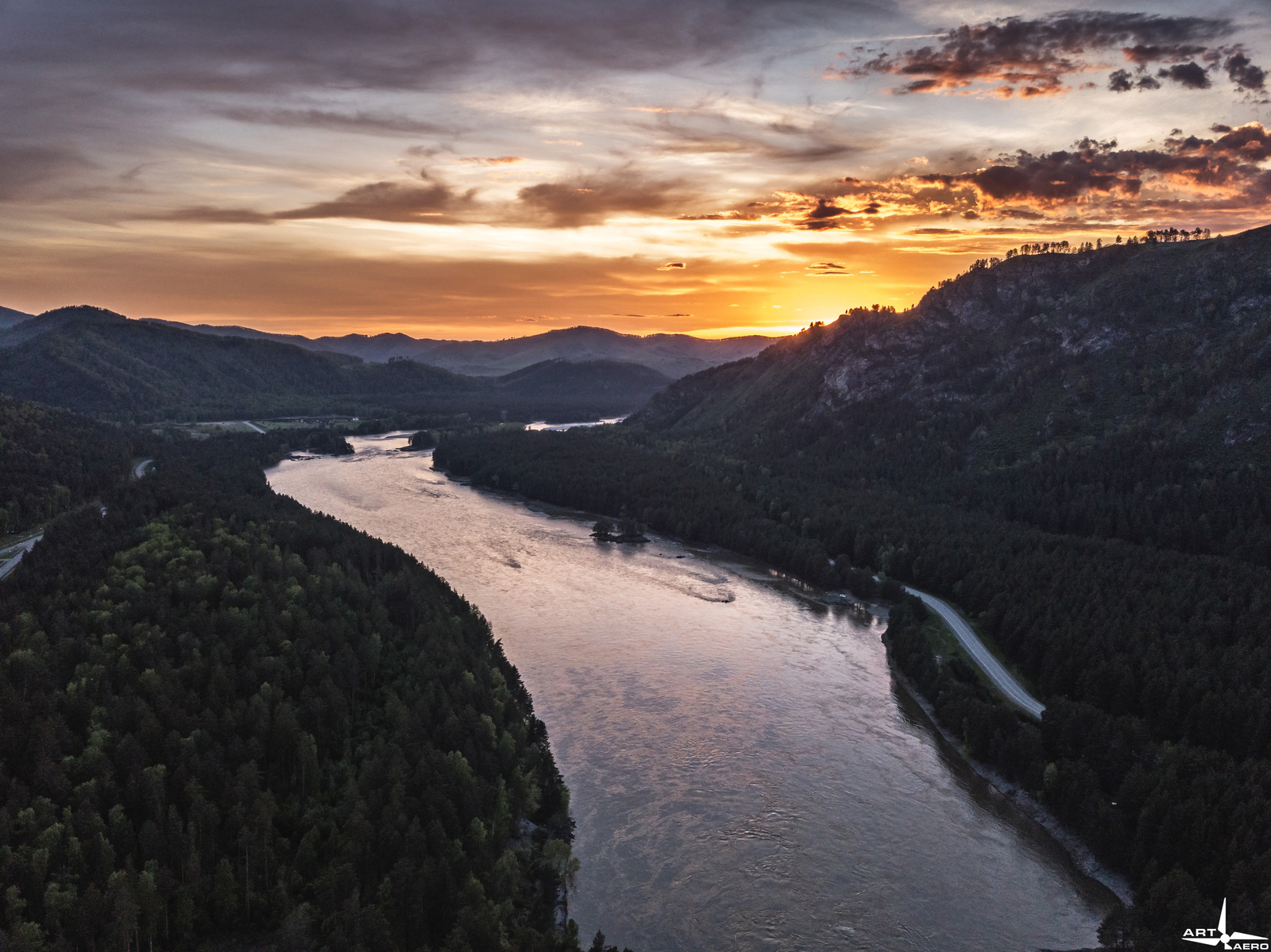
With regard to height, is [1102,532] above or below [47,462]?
below

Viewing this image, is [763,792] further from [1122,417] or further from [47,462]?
[47,462]

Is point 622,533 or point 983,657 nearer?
point 983,657

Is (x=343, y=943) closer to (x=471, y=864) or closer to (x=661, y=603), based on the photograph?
(x=471, y=864)

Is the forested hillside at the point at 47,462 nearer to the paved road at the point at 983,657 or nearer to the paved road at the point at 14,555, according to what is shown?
the paved road at the point at 14,555

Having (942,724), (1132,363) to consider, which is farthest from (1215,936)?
(1132,363)

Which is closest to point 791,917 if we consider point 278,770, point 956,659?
point 278,770

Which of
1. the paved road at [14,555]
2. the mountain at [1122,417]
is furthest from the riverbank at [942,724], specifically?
the paved road at [14,555]
